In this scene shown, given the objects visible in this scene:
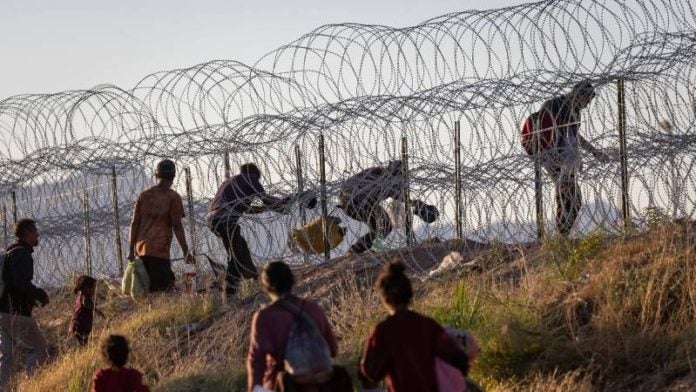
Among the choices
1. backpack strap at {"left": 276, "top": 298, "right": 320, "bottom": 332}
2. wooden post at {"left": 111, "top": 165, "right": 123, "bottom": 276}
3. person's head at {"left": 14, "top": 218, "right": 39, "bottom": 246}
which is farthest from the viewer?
wooden post at {"left": 111, "top": 165, "right": 123, "bottom": 276}

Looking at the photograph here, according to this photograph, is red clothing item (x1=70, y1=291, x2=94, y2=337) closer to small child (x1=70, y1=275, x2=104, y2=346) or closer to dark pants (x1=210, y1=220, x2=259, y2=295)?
small child (x1=70, y1=275, x2=104, y2=346)

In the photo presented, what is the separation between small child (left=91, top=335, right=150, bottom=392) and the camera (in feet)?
27.4

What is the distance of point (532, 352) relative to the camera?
9227 mm

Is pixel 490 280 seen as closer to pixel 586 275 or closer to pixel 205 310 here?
pixel 586 275

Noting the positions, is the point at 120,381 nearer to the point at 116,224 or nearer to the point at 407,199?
the point at 407,199

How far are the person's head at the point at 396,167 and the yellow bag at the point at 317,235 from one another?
146 cm

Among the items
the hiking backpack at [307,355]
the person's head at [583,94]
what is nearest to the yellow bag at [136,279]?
the person's head at [583,94]

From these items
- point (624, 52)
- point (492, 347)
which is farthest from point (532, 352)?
point (624, 52)

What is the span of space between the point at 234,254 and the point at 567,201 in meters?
3.70

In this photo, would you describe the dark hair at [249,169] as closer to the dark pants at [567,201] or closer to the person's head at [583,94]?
the dark pants at [567,201]

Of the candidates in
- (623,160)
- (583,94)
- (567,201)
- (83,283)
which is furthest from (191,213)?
(623,160)

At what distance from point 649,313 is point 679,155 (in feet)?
9.13

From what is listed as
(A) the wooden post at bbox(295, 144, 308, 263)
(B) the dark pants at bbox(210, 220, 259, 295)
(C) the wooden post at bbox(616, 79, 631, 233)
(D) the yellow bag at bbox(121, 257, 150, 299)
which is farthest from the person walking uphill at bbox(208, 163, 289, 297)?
(C) the wooden post at bbox(616, 79, 631, 233)

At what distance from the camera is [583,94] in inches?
515
